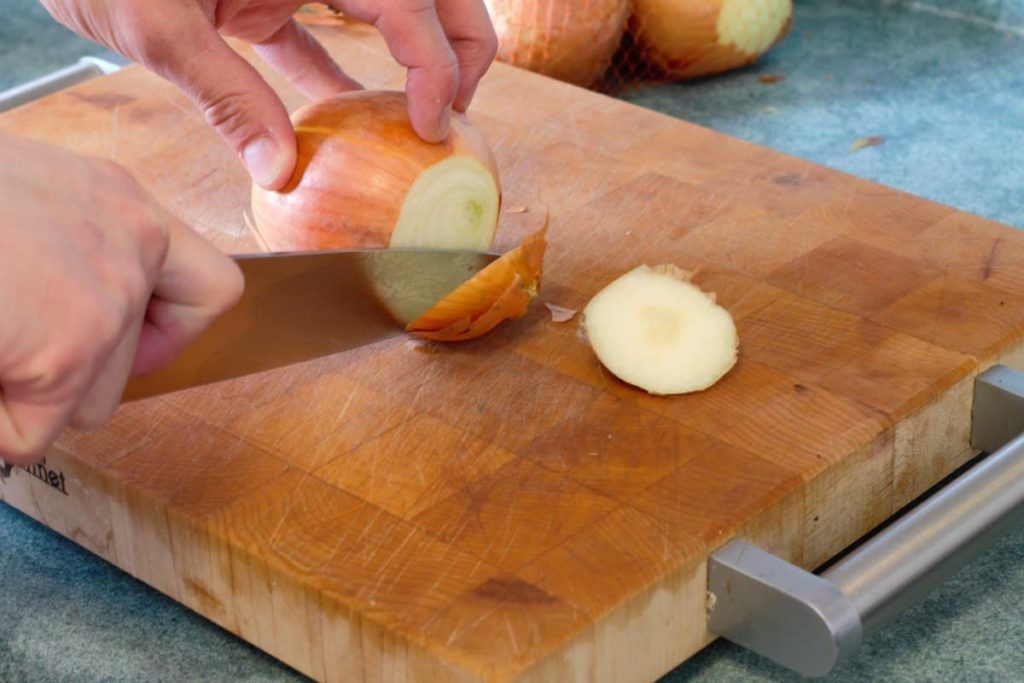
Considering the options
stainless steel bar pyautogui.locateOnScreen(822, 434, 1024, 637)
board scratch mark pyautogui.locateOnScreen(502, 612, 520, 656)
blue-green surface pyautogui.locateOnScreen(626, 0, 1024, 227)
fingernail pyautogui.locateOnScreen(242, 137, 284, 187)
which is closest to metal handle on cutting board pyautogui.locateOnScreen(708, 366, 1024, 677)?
stainless steel bar pyautogui.locateOnScreen(822, 434, 1024, 637)

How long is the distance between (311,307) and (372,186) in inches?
4.5

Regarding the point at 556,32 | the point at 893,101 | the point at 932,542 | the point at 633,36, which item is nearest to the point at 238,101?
the point at 932,542

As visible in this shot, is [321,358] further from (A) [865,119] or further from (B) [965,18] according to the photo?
(B) [965,18]

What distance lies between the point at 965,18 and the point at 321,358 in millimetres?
1370

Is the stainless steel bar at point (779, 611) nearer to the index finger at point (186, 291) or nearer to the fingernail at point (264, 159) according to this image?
the index finger at point (186, 291)

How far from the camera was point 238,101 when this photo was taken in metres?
1.13

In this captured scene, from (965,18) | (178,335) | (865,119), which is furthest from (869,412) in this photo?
(965,18)

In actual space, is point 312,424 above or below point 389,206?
below

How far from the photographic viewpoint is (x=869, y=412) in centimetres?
106

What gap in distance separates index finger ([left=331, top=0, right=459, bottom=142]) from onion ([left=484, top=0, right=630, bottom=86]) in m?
0.64

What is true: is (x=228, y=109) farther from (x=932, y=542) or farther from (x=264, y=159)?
(x=932, y=542)

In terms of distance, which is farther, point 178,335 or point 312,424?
point 312,424

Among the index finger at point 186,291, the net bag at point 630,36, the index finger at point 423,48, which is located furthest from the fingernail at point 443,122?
the net bag at point 630,36

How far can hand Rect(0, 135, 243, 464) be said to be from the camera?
2.42ft
